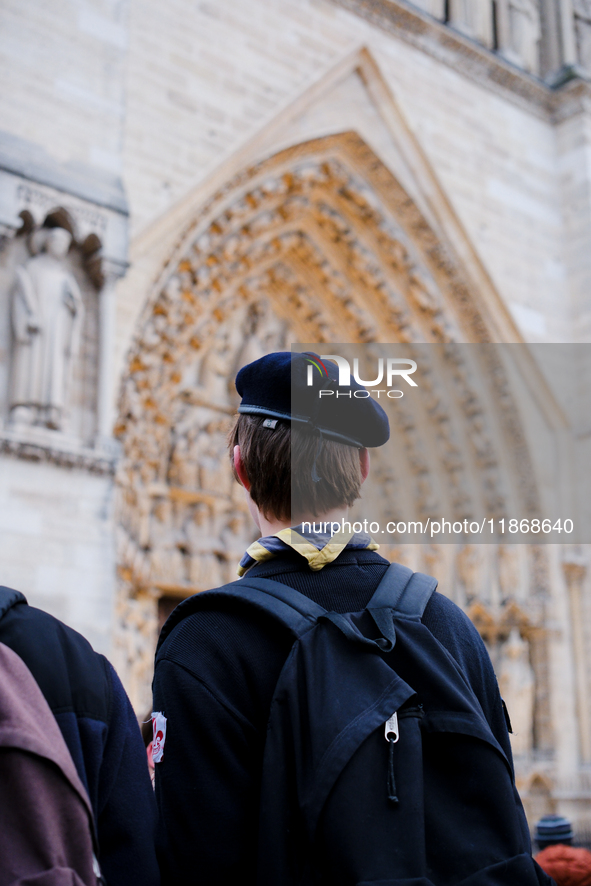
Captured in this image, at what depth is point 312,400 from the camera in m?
1.15

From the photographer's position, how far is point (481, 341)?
7441 mm

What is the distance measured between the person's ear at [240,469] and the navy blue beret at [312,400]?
56mm

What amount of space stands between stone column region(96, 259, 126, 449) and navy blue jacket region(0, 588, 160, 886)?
387cm

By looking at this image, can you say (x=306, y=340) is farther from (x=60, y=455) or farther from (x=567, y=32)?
(x=567, y=32)

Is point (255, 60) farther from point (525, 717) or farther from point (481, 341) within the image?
point (525, 717)

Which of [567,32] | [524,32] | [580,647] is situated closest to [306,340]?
[580,647]

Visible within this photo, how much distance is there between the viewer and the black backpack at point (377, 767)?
2.99 ft

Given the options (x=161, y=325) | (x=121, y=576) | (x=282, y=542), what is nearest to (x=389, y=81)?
(x=161, y=325)

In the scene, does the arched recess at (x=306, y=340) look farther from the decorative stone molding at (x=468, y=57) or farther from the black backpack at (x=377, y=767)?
the black backpack at (x=377, y=767)

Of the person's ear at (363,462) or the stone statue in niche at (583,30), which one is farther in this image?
the stone statue in niche at (583,30)

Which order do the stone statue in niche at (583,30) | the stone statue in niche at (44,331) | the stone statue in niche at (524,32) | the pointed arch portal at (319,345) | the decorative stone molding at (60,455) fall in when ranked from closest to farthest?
the decorative stone molding at (60,455), the stone statue in niche at (44,331), the pointed arch portal at (319,345), the stone statue in niche at (524,32), the stone statue in niche at (583,30)

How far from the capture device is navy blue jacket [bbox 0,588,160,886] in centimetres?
93

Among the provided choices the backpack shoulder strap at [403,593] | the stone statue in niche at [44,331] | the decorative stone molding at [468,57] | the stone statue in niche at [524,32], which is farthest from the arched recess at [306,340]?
the backpack shoulder strap at [403,593]

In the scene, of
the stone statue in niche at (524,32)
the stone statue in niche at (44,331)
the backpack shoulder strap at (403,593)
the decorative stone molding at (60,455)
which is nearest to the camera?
the backpack shoulder strap at (403,593)
